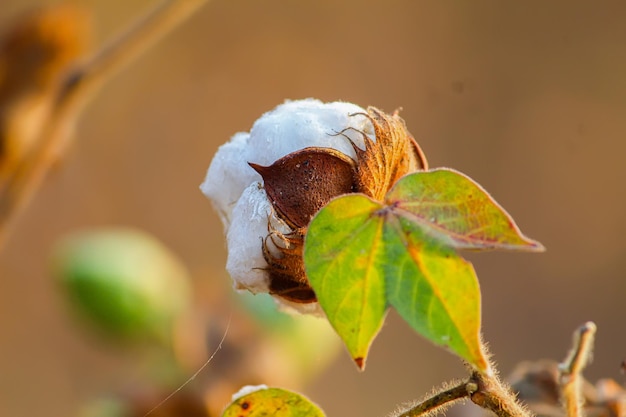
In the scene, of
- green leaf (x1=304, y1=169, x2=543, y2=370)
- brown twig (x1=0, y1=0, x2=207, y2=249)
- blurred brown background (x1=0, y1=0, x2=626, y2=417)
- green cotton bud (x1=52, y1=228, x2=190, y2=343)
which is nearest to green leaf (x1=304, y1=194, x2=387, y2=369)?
green leaf (x1=304, y1=169, x2=543, y2=370)

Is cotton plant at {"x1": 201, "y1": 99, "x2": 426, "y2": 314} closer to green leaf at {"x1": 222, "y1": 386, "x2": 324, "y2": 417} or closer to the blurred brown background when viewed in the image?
green leaf at {"x1": 222, "y1": 386, "x2": 324, "y2": 417}

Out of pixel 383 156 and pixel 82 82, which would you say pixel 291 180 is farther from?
pixel 82 82

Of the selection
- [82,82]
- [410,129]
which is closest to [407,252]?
[82,82]

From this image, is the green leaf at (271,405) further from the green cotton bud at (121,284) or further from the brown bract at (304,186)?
the green cotton bud at (121,284)

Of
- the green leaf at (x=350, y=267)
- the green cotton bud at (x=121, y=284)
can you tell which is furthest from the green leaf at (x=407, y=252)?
the green cotton bud at (x=121, y=284)

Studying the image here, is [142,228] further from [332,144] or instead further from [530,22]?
[332,144]
